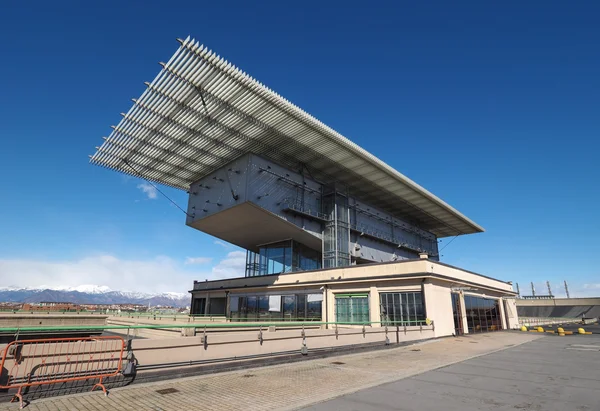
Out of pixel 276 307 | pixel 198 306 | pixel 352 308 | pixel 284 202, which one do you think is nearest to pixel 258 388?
pixel 352 308

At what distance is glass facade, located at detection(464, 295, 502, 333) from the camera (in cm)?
2769

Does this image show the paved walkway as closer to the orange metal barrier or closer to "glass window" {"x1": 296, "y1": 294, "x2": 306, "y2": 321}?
the orange metal barrier

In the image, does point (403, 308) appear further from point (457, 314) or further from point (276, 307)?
point (276, 307)

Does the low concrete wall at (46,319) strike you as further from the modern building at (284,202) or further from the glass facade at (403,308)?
the glass facade at (403,308)

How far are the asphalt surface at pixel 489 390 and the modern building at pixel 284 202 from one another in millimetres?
11271

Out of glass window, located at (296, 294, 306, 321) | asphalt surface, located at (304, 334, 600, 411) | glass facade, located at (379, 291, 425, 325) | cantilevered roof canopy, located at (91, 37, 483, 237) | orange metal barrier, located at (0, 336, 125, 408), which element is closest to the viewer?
asphalt surface, located at (304, 334, 600, 411)

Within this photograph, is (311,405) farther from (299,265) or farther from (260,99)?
(299,265)

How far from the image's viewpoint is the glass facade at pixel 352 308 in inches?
1045

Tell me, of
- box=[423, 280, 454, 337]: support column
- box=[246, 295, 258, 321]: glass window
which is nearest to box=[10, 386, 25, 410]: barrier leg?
box=[423, 280, 454, 337]: support column

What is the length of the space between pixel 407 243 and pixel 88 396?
50395mm

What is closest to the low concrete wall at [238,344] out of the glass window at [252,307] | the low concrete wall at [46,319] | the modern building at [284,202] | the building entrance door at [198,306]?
the modern building at [284,202]

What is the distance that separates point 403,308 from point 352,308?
458 centimetres

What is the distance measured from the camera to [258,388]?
8359 mm

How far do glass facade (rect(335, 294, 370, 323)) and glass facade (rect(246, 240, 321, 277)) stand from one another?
10.6 meters
